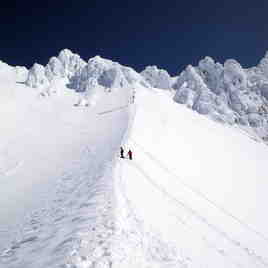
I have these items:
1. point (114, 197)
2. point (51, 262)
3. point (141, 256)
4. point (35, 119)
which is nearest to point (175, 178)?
point (114, 197)

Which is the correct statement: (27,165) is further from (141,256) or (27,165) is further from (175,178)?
(141,256)

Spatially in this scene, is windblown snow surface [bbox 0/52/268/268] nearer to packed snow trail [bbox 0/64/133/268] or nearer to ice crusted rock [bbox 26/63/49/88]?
packed snow trail [bbox 0/64/133/268]

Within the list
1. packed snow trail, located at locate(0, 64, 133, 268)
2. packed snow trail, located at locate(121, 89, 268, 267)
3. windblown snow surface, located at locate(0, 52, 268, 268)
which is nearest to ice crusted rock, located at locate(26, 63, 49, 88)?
packed snow trail, located at locate(121, 89, 268, 267)

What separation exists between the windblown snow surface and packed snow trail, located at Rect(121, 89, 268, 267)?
126 mm

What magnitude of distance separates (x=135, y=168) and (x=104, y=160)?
11.4ft

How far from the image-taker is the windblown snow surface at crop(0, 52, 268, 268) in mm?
9773

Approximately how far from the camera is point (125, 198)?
14008mm

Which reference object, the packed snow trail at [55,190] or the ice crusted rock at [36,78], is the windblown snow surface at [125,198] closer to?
the packed snow trail at [55,190]

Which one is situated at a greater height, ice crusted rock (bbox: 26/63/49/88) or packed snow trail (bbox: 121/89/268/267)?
packed snow trail (bbox: 121/89/268/267)

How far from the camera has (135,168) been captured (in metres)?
21.8

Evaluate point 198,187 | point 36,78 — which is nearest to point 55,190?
point 198,187

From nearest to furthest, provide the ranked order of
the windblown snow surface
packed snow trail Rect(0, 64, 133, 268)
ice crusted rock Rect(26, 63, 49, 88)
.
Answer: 1. packed snow trail Rect(0, 64, 133, 268)
2. the windblown snow surface
3. ice crusted rock Rect(26, 63, 49, 88)

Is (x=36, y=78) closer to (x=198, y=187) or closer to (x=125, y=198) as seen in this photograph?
Answer: (x=198, y=187)

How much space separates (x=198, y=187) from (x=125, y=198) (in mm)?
15573
